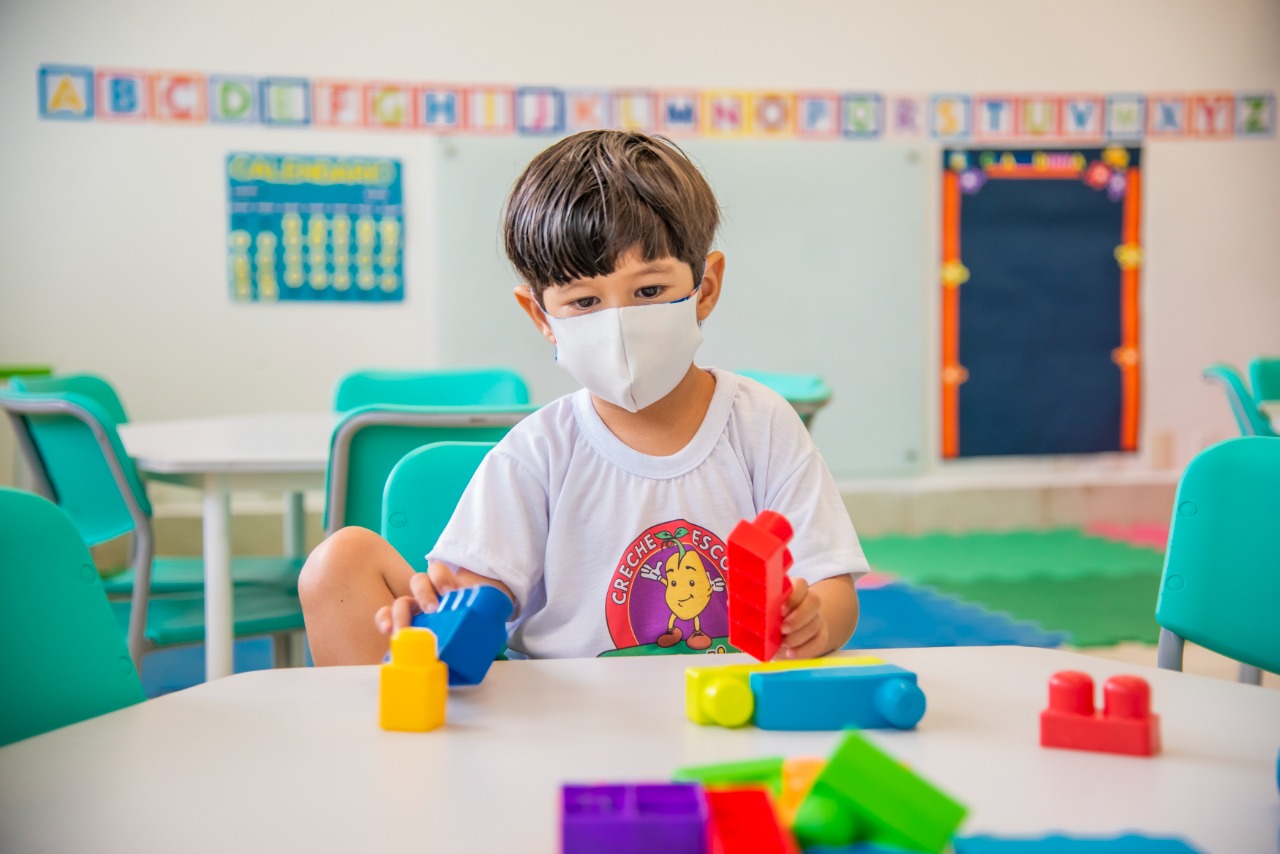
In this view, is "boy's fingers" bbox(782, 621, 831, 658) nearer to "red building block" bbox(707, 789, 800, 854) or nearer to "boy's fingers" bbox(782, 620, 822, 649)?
"boy's fingers" bbox(782, 620, 822, 649)

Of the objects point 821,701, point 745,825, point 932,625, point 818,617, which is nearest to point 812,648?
point 818,617

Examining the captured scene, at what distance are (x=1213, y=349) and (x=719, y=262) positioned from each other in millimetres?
3819

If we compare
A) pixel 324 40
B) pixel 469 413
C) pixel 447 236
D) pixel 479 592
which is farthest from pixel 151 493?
pixel 479 592

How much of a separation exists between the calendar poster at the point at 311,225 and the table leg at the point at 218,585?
2.15 metres

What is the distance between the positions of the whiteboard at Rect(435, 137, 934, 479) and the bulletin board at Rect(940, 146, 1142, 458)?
140 mm

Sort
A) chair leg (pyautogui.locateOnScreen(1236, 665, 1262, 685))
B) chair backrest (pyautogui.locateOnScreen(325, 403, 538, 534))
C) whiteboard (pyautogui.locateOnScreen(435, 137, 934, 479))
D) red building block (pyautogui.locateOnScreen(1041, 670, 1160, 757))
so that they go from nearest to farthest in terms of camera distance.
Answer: red building block (pyautogui.locateOnScreen(1041, 670, 1160, 757)) → chair leg (pyautogui.locateOnScreen(1236, 665, 1262, 685)) → chair backrest (pyautogui.locateOnScreen(325, 403, 538, 534)) → whiteboard (pyautogui.locateOnScreen(435, 137, 934, 479))

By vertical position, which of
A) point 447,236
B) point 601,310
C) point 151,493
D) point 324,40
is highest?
point 324,40

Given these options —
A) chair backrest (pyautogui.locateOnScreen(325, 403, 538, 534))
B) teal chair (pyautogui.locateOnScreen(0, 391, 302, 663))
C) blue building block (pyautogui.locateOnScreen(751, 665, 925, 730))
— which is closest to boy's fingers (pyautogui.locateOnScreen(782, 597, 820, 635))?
blue building block (pyautogui.locateOnScreen(751, 665, 925, 730))

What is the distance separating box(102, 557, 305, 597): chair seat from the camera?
1942 millimetres

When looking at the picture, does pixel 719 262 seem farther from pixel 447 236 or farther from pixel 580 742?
pixel 447 236

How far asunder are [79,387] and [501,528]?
1719 mm

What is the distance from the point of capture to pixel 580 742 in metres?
0.60

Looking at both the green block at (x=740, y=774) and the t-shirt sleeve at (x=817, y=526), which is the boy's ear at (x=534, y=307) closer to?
the t-shirt sleeve at (x=817, y=526)

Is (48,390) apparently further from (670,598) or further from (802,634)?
(802,634)
